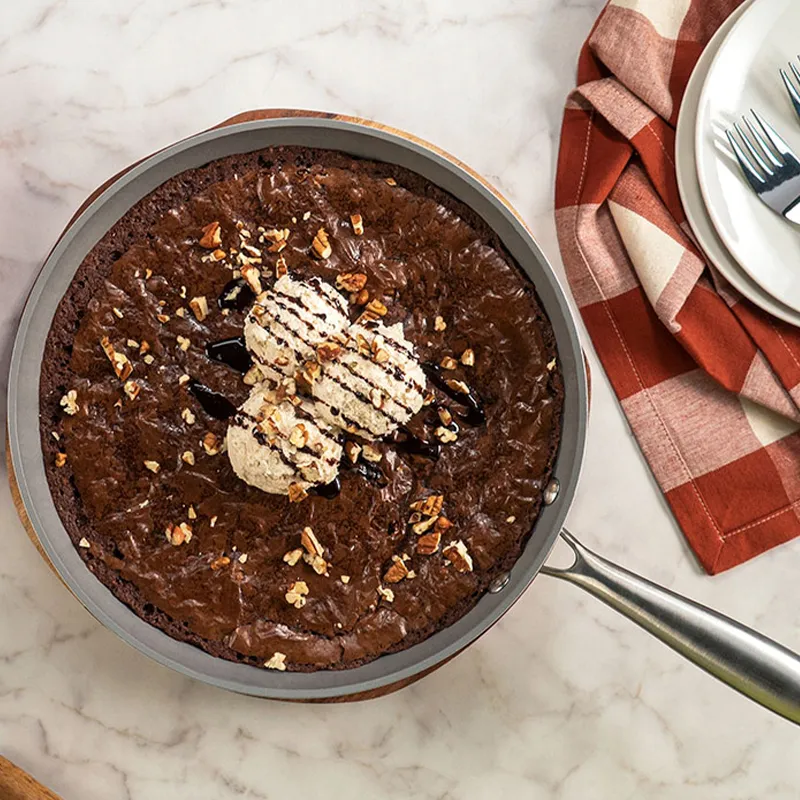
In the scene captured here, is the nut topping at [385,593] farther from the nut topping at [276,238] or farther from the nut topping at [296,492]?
the nut topping at [276,238]

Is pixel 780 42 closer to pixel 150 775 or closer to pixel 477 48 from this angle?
pixel 477 48

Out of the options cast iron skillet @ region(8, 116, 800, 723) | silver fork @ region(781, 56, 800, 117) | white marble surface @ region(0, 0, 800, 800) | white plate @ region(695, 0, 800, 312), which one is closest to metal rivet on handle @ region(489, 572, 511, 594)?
cast iron skillet @ region(8, 116, 800, 723)

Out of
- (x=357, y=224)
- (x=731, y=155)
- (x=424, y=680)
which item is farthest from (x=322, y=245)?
(x=424, y=680)

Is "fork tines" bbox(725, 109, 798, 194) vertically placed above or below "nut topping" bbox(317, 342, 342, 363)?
above

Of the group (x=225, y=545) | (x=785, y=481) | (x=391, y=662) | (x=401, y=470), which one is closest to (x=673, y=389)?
(x=785, y=481)

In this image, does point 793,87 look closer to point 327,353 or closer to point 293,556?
point 327,353

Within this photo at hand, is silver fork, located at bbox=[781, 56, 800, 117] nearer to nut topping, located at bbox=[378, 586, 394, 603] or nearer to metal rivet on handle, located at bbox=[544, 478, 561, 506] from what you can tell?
metal rivet on handle, located at bbox=[544, 478, 561, 506]

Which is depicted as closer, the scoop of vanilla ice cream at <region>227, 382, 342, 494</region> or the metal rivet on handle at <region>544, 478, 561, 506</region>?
the scoop of vanilla ice cream at <region>227, 382, 342, 494</region>
